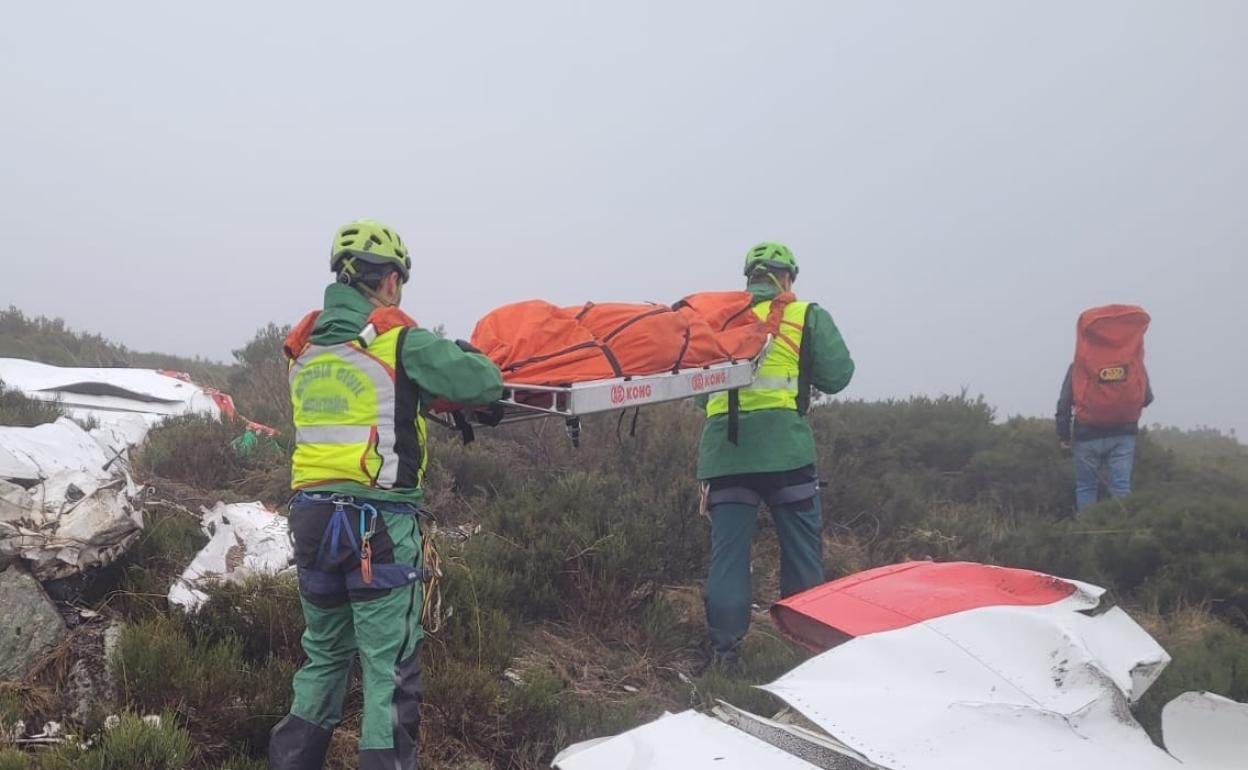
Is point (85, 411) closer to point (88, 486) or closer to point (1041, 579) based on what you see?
point (88, 486)

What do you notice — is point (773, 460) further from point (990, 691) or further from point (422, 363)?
point (422, 363)

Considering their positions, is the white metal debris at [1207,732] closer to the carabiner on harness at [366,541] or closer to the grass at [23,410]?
the carabiner on harness at [366,541]

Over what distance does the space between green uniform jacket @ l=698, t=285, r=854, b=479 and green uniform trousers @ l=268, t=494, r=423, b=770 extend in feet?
6.61

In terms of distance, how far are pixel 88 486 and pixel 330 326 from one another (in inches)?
93.9

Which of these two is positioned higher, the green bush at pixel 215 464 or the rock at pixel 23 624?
the green bush at pixel 215 464

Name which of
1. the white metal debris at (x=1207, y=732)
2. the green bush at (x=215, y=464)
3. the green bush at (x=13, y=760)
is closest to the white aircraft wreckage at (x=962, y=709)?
the white metal debris at (x=1207, y=732)

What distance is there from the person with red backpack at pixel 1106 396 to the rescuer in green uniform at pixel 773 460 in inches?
154

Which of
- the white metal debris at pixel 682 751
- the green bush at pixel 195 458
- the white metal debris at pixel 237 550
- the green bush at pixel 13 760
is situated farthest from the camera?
the green bush at pixel 195 458

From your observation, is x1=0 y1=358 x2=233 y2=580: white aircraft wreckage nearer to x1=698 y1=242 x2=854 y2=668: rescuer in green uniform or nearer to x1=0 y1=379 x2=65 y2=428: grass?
x1=0 y1=379 x2=65 y2=428: grass

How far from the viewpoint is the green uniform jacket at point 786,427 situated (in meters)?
4.81

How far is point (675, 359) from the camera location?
3885 millimetres

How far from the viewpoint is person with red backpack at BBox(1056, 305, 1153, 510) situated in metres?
7.73

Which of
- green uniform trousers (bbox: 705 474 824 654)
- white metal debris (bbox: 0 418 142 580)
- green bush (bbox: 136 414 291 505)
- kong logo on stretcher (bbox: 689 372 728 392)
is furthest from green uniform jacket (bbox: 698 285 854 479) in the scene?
green bush (bbox: 136 414 291 505)

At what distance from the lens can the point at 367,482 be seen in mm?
3148
